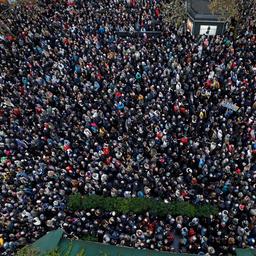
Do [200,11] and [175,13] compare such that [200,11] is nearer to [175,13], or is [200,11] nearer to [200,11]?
[200,11]

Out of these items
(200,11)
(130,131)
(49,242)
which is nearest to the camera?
(49,242)

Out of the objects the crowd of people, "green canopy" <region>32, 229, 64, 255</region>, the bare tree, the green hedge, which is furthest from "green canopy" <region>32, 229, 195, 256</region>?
the bare tree

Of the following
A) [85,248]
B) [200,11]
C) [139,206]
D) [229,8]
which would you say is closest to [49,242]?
[85,248]

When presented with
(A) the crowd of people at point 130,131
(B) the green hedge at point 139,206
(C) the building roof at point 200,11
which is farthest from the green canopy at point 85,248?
(C) the building roof at point 200,11

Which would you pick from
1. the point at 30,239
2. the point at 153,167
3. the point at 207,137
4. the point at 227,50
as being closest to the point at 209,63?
the point at 227,50

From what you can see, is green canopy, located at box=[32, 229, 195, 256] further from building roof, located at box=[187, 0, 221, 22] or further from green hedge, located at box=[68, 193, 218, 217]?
building roof, located at box=[187, 0, 221, 22]

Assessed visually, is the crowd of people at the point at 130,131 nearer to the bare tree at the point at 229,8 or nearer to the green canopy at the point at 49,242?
the bare tree at the point at 229,8
